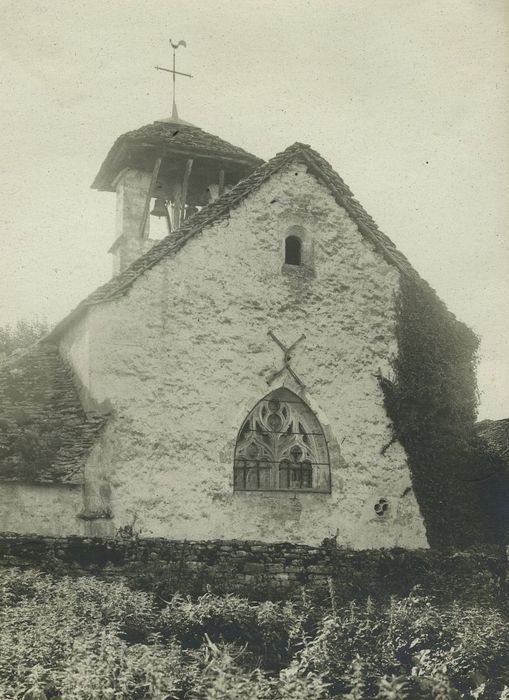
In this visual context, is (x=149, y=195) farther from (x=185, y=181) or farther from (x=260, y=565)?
(x=260, y=565)

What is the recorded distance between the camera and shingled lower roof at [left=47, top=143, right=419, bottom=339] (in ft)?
47.6

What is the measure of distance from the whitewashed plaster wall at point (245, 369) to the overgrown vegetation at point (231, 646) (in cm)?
410

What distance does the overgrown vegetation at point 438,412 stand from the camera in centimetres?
1588

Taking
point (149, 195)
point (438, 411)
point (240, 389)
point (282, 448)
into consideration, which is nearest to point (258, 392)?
point (240, 389)

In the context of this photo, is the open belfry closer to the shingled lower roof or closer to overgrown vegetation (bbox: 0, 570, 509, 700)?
the shingled lower roof

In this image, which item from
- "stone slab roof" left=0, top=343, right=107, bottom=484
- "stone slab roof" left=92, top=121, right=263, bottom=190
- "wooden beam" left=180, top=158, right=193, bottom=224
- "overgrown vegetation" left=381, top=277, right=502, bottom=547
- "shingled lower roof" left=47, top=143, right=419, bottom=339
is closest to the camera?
"stone slab roof" left=0, top=343, right=107, bottom=484

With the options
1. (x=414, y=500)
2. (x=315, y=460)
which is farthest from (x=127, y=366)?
(x=414, y=500)

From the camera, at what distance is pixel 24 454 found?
13.0 meters

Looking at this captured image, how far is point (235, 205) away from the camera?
15.6m

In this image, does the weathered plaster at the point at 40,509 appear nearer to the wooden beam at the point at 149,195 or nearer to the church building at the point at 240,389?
the church building at the point at 240,389

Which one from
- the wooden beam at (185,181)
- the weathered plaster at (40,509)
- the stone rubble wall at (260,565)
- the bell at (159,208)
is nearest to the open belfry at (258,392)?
the weathered plaster at (40,509)

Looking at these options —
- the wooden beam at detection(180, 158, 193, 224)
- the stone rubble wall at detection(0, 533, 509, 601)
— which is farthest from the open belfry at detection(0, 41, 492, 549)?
the wooden beam at detection(180, 158, 193, 224)

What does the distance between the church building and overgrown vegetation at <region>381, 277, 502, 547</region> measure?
0.28 ft

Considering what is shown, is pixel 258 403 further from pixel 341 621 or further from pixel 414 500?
pixel 341 621
